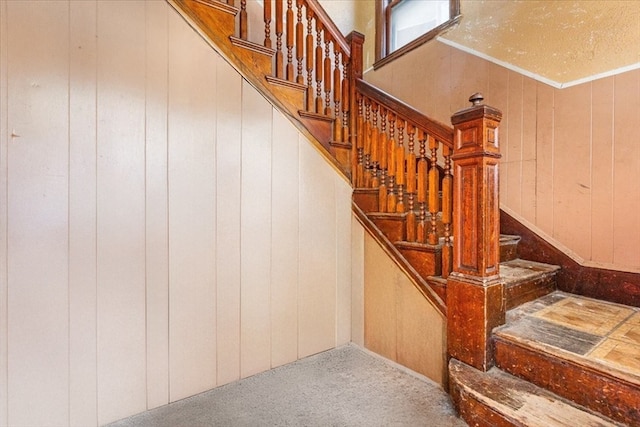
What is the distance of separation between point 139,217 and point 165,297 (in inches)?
15.2

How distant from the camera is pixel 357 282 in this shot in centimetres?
210

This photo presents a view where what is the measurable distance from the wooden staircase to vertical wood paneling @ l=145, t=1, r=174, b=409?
8.3 inches

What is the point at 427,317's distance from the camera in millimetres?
1663

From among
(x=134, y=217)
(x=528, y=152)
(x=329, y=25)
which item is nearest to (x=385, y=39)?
(x=329, y=25)

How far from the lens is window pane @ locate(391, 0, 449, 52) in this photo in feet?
8.93

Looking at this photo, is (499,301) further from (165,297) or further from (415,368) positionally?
(165,297)

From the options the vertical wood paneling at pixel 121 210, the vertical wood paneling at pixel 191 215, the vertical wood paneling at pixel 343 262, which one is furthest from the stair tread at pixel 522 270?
the vertical wood paneling at pixel 121 210

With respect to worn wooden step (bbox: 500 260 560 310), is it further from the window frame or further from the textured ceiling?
the window frame

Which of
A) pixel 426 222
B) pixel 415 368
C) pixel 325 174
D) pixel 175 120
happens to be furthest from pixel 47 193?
pixel 415 368

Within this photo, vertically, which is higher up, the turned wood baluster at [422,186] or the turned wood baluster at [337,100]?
the turned wood baluster at [337,100]

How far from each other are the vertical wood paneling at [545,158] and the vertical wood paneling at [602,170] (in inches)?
8.0

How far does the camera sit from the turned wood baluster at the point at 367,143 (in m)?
2.06

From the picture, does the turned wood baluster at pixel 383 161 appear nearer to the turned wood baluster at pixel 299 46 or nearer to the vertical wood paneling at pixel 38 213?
the turned wood baluster at pixel 299 46

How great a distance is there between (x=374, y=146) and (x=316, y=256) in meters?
0.78
